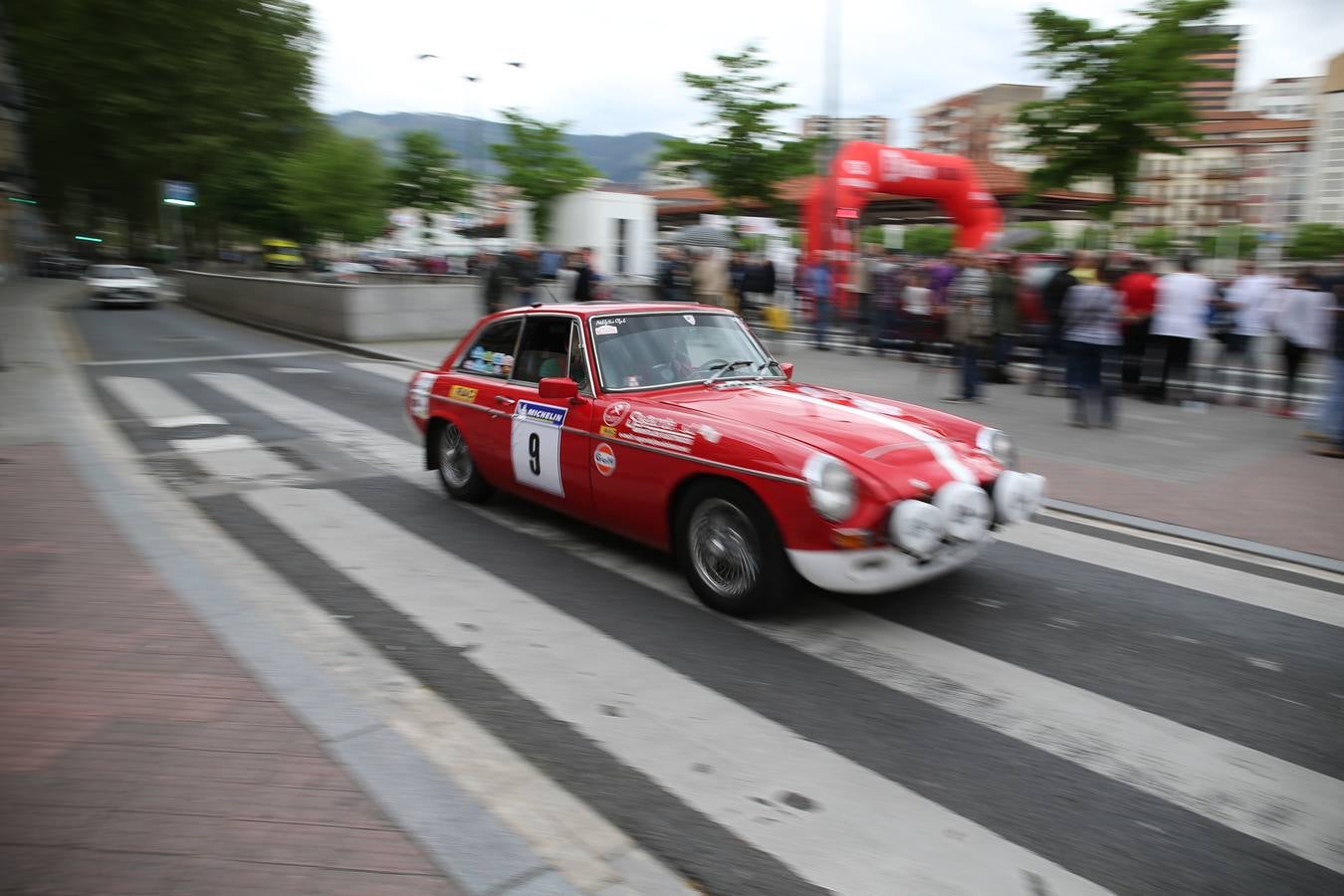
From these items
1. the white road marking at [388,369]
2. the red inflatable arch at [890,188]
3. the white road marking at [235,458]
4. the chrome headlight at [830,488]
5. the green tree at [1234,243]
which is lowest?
the white road marking at [235,458]

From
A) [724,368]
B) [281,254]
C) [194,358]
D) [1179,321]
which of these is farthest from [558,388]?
[281,254]

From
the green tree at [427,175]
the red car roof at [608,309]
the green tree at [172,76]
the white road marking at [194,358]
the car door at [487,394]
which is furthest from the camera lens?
the green tree at [427,175]

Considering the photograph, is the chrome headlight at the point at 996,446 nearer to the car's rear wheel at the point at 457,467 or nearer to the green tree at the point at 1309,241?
the car's rear wheel at the point at 457,467

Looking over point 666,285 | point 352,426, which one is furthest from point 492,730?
point 666,285

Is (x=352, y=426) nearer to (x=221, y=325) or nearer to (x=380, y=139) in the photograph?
(x=221, y=325)

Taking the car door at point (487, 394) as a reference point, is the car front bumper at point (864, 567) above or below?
below

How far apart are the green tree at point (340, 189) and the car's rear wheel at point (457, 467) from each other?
74.8 ft

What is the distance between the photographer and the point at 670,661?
436cm

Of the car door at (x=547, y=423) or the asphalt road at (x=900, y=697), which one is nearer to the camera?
the asphalt road at (x=900, y=697)

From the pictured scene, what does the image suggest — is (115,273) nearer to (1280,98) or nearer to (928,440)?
(928,440)

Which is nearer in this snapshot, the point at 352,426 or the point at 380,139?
the point at 352,426

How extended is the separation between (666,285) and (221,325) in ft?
40.4

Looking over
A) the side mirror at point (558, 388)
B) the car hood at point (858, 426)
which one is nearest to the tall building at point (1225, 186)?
the car hood at point (858, 426)

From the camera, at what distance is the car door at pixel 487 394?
6.46m
